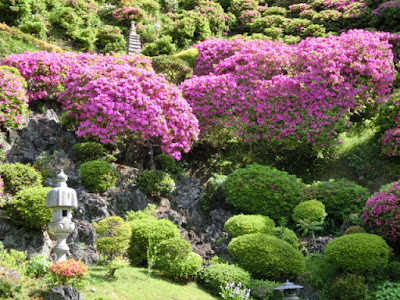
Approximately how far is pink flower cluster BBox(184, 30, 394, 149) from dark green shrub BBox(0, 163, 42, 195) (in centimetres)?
743

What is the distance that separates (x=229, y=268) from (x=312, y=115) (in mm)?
7845

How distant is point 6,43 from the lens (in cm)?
2078

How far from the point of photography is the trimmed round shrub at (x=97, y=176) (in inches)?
601

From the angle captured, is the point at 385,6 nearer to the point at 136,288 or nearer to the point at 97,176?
the point at 97,176

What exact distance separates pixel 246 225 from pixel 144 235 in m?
3.36

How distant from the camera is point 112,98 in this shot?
53.4ft

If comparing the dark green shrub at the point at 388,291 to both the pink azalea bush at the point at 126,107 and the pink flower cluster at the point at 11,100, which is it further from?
the pink flower cluster at the point at 11,100

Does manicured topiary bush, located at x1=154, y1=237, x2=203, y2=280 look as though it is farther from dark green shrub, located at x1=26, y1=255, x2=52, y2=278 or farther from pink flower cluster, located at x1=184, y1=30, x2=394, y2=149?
pink flower cluster, located at x1=184, y1=30, x2=394, y2=149

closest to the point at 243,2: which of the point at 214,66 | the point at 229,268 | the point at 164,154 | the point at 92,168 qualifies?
the point at 214,66

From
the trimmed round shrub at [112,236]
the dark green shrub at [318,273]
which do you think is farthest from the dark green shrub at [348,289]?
the trimmed round shrub at [112,236]

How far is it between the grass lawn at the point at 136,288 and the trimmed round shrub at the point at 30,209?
1.78m

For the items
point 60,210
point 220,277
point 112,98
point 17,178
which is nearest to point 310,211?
point 220,277

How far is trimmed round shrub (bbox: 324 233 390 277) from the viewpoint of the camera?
1346 cm

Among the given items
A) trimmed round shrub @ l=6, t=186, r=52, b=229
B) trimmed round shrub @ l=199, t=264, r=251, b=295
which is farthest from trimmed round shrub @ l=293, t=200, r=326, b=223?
trimmed round shrub @ l=6, t=186, r=52, b=229
